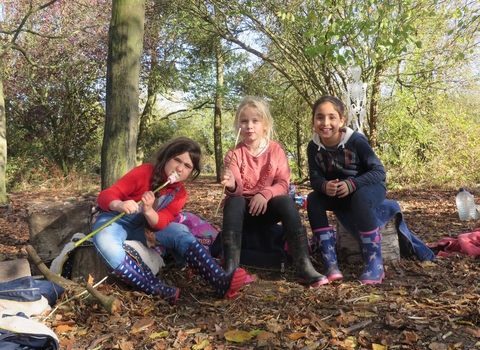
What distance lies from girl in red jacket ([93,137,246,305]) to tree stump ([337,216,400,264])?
1.01 meters

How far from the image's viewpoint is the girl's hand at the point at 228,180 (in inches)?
105

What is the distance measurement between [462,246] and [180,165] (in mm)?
2061

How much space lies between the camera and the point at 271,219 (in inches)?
113

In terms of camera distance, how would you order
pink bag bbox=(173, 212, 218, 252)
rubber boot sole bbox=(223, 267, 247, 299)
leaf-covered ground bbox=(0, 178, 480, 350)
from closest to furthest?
leaf-covered ground bbox=(0, 178, 480, 350) < rubber boot sole bbox=(223, 267, 247, 299) < pink bag bbox=(173, 212, 218, 252)

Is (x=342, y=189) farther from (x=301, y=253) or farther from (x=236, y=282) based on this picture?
(x=236, y=282)

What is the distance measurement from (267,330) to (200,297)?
63 cm

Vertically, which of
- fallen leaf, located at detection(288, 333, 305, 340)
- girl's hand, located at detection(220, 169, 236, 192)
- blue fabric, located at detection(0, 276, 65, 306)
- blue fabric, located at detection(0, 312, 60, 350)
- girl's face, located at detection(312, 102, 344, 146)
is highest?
girl's face, located at detection(312, 102, 344, 146)

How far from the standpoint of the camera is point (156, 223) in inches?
97.6

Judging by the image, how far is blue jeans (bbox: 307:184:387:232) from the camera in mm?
2623

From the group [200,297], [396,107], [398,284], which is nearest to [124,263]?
[200,297]

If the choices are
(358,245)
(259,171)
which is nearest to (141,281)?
(259,171)

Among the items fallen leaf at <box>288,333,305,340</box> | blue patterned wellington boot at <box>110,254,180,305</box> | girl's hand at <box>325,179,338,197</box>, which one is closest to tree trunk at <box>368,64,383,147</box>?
girl's hand at <box>325,179,338,197</box>

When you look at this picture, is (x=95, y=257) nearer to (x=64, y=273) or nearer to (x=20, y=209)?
(x=64, y=273)

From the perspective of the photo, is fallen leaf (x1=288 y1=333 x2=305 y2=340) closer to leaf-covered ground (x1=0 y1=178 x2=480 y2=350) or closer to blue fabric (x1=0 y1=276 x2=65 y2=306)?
leaf-covered ground (x1=0 y1=178 x2=480 y2=350)
